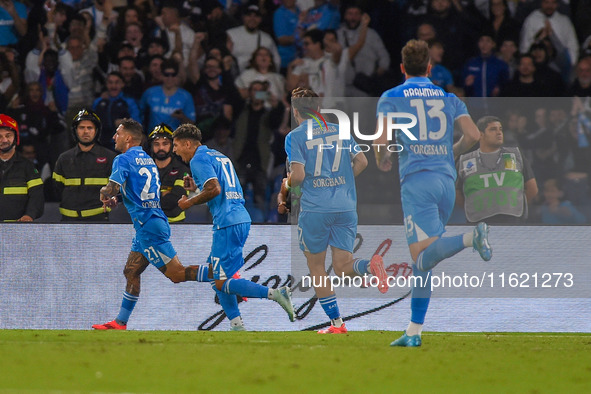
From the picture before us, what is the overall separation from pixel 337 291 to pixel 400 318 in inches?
26.8

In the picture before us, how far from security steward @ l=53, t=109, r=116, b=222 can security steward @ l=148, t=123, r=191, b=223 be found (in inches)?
19.4

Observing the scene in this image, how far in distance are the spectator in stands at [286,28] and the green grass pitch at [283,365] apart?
535cm

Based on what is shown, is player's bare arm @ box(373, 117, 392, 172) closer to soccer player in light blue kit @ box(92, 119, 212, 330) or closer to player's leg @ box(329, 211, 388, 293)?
player's leg @ box(329, 211, 388, 293)

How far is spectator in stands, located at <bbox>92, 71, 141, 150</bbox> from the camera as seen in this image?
10.7 m

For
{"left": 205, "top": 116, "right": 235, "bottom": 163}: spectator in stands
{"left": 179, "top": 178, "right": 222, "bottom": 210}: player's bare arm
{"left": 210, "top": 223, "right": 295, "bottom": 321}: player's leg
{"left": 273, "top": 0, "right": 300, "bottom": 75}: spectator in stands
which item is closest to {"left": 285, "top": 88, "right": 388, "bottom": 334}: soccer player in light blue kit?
{"left": 210, "top": 223, "right": 295, "bottom": 321}: player's leg

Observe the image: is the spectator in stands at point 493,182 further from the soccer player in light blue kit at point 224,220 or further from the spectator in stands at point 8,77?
the spectator in stands at point 8,77

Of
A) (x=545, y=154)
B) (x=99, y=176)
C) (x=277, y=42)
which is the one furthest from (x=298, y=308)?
(x=277, y=42)

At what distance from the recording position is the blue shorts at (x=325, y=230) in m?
8.18

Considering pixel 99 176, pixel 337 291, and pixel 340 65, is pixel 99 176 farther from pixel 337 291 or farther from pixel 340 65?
pixel 340 65

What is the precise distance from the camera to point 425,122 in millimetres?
6594

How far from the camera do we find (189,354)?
5.85 metres

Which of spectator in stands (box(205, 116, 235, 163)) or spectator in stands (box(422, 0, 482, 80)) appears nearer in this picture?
spectator in stands (box(205, 116, 235, 163))

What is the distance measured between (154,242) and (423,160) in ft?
10.6

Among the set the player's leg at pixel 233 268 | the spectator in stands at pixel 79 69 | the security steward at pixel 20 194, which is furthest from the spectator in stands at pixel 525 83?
the security steward at pixel 20 194
